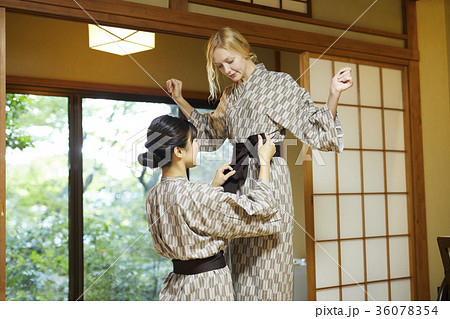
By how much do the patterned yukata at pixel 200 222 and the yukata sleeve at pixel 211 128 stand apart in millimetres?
681

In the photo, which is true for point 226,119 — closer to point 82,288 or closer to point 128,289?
point 82,288

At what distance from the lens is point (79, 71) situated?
454 centimetres

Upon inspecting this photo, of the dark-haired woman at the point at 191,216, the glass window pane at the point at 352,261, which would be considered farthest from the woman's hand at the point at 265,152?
the glass window pane at the point at 352,261

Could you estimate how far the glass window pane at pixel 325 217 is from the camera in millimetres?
3592

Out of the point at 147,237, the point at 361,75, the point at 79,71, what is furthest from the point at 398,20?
the point at 147,237

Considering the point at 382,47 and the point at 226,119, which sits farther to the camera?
the point at 382,47

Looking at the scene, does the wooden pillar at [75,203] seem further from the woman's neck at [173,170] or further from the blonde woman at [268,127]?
the woman's neck at [173,170]

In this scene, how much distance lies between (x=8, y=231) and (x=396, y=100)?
3.67 metres

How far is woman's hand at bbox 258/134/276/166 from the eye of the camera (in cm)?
219

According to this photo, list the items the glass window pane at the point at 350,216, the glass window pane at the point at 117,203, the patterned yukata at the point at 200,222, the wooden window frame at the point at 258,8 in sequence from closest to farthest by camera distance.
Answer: the patterned yukata at the point at 200,222, the wooden window frame at the point at 258,8, the glass window pane at the point at 350,216, the glass window pane at the point at 117,203

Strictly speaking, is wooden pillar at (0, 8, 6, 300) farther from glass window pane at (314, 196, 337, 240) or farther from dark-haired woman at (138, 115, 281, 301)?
glass window pane at (314, 196, 337, 240)

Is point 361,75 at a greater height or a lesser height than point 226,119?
greater

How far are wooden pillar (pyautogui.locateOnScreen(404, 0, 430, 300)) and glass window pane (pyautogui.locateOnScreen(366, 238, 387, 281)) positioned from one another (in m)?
0.30

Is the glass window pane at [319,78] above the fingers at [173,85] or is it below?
above
